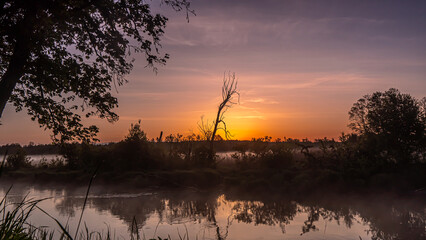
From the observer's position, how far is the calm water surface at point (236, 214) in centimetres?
1182

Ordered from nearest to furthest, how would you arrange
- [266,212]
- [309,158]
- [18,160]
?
[266,212]
[309,158]
[18,160]

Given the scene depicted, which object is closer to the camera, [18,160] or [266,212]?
[266,212]

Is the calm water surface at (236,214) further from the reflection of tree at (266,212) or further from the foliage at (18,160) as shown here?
the foliage at (18,160)

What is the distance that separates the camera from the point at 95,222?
13.2m

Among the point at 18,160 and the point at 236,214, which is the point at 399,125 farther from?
the point at 18,160

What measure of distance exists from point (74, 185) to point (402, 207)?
62.4 ft

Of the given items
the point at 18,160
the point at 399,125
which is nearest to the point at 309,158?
the point at 399,125

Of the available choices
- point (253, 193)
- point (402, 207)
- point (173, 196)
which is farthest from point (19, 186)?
point (402, 207)

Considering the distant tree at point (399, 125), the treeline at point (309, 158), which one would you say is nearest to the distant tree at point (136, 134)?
the treeline at point (309, 158)

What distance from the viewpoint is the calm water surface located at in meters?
11.8

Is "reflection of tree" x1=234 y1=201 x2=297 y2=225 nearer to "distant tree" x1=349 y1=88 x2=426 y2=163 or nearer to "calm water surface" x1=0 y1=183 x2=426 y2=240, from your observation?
"calm water surface" x1=0 y1=183 x2=426 y2=240

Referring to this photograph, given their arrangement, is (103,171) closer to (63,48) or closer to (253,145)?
(253,145)

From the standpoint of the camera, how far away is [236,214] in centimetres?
1479

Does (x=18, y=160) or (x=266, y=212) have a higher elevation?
(x=18, y=160)
